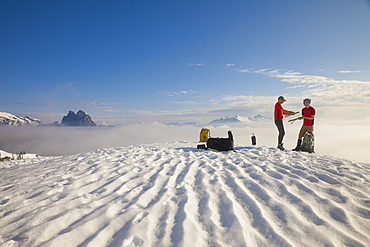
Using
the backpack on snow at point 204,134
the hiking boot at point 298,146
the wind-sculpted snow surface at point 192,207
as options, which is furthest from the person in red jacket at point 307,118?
the backpack on snow at point 204,134

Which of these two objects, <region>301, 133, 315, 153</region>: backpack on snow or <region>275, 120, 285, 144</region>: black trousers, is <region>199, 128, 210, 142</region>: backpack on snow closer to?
<region>275, 120, 285, 144</region>: black trousers

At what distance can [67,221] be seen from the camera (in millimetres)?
2516

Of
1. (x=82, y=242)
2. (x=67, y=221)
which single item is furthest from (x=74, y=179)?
(x=82, y=242)

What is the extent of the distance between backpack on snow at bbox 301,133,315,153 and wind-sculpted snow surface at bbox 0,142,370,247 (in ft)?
7.68

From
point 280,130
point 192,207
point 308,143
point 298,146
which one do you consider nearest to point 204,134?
point 280,130

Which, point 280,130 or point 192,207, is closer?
point 192,207

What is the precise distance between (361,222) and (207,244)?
6.89 feet

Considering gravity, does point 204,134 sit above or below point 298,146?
above

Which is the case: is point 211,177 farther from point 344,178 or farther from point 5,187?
point 5,187

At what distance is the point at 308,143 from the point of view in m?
7.16

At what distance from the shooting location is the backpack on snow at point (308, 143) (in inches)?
280

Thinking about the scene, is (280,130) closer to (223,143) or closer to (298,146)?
(298,146)

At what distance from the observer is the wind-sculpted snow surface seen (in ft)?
7.05

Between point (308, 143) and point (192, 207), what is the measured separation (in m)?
6.47
